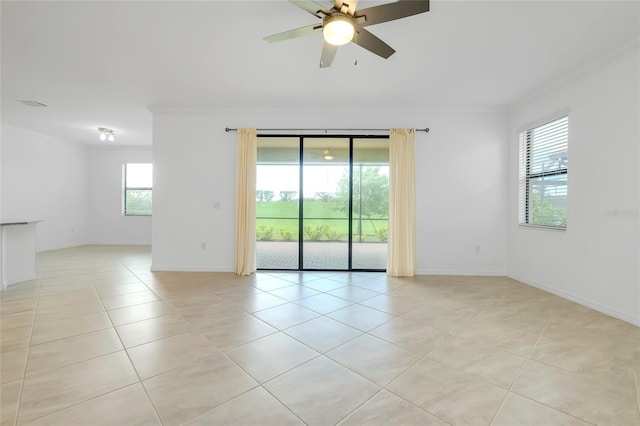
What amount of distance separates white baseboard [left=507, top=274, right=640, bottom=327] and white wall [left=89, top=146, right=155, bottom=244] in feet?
28.6

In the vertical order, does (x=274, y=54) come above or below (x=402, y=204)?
above

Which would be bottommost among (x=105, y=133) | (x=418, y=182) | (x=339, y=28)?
(x=418, y=182)

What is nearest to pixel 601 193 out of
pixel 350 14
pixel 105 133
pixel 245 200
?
pixel 350 14

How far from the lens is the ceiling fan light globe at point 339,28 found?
6.48 feet

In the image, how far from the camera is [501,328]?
263cm

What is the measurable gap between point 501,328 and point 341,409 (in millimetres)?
1909

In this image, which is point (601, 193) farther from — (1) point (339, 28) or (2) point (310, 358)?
(2) point (310, 358)

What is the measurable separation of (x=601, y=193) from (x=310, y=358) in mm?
3551

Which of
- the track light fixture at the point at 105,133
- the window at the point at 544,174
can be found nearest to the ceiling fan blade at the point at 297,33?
the window at the point at 544,174

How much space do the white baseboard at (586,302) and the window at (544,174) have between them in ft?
2.70

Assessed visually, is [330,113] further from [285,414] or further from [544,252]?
[285,414]

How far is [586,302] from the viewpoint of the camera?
3244 mm

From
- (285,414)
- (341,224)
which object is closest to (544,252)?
(341,224)

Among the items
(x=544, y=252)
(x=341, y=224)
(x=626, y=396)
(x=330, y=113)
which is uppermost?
(x=330, y=113)
